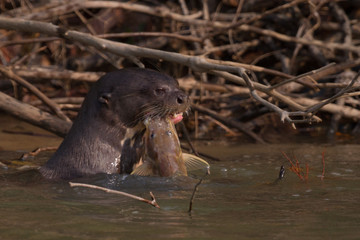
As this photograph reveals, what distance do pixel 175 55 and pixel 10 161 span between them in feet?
4.80

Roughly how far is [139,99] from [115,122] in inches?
7.2

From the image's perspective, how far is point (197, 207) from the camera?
297 cm

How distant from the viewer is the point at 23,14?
19.0ft

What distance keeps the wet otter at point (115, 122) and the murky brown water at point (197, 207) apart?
13 cm

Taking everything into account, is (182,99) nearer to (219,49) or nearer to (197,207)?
(197,207)

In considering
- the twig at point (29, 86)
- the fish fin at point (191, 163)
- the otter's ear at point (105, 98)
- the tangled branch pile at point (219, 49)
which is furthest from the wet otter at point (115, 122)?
the tangled branch pile at point (219, 49)

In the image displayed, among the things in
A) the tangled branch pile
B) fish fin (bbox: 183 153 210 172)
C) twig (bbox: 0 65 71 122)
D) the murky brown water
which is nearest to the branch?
twig (bbox: 0 65 71 122)

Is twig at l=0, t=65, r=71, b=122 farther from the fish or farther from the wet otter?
the fish

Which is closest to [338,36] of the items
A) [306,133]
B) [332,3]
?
[332,3]

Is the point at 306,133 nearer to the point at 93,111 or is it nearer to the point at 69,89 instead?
the point at 69,89

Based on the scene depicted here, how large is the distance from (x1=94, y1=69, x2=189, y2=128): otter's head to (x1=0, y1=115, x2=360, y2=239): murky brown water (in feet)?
1.27

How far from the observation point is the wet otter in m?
3.80

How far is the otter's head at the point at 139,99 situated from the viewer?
384cm

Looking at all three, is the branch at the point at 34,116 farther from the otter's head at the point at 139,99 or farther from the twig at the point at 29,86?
the otter's head at the point at 139,99
